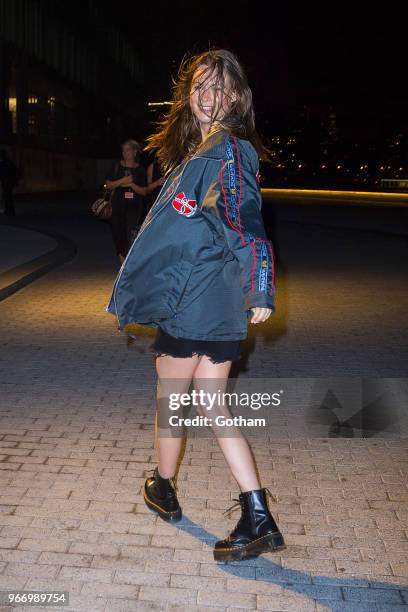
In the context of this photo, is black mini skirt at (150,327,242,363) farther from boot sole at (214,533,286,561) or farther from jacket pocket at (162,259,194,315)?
boot sole at (214,533,286,561)

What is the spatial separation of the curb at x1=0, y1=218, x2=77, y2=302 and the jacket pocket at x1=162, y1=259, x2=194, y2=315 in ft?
24.0

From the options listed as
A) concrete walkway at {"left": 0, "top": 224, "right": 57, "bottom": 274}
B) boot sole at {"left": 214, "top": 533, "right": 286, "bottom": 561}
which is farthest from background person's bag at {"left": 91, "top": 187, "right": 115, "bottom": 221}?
boot sole at {"left": 214, "top": 533, "right": 286, "bottom": 561}

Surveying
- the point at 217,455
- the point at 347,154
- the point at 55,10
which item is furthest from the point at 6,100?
the point at 347,154

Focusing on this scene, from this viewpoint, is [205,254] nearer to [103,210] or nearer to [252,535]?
[252,535]

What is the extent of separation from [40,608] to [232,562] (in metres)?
0.86

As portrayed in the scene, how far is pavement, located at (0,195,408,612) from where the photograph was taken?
3.10 metres

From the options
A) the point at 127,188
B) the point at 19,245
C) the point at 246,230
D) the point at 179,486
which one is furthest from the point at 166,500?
the point at 19,245

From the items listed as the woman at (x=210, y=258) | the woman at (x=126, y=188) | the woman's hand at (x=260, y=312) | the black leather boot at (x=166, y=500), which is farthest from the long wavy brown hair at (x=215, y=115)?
the woman at (x=126, y=188)

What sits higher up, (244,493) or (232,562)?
(244,493)

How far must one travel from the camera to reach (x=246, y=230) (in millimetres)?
2932

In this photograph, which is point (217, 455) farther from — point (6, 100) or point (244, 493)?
point (6, 100)

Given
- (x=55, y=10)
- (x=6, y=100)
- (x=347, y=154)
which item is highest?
(x=55, y=10)

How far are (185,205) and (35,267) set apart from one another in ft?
31.8

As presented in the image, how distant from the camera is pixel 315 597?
9.95ft
